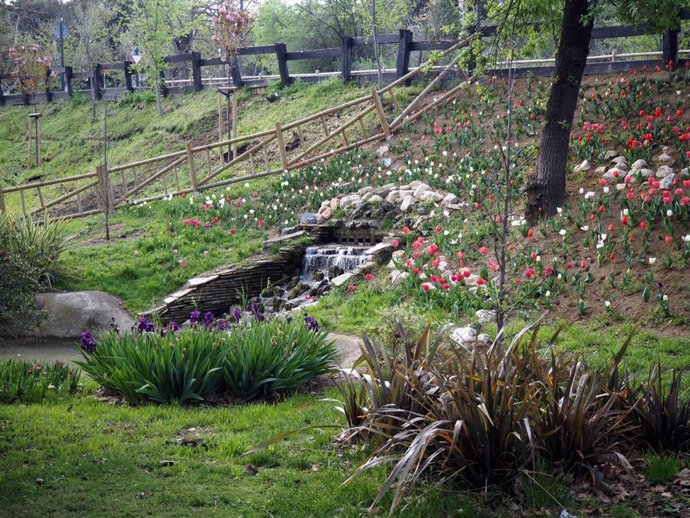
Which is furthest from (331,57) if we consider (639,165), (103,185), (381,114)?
(639,165)

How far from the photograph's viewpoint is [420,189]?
47.9ft

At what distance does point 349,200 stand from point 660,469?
10575 millimetres

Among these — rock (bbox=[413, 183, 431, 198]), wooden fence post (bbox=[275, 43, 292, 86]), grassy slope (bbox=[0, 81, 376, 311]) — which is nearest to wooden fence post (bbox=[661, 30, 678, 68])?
rock (bbox=[413, 183, 431, 198])

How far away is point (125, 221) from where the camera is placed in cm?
1719

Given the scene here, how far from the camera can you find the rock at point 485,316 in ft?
31.8

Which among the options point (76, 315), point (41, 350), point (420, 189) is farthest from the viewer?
point (420, 189)

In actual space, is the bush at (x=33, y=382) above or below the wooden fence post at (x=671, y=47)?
below

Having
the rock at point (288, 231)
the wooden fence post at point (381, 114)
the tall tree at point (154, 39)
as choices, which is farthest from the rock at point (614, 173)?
the tall tree at point (154, 39)

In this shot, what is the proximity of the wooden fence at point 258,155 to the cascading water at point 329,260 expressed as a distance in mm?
4290

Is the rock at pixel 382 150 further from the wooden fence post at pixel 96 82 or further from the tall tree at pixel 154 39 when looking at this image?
the wooden fence post at pixel 96 82

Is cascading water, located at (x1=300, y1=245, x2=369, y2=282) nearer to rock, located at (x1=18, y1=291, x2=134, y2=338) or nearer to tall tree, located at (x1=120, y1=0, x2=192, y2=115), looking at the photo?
rock, located at (x1=18, y1=291, x2=134, y2=338)

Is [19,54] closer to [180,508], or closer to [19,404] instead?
[19,404]

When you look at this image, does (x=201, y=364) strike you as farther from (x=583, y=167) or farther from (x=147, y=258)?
(x=583, y=167)

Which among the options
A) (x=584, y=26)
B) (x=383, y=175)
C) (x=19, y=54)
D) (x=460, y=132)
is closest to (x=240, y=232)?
(x=383, y=175)
